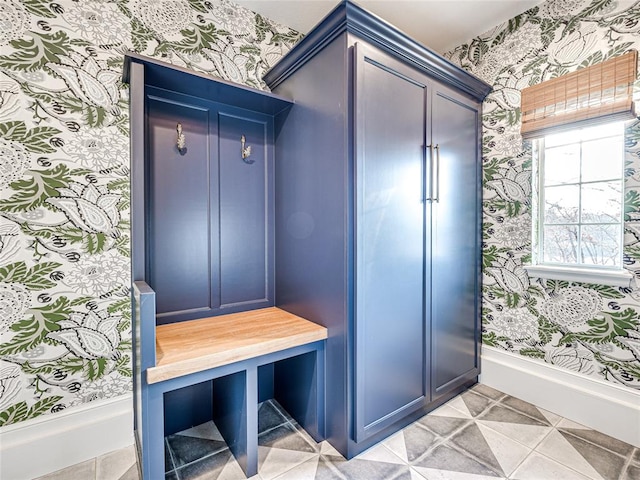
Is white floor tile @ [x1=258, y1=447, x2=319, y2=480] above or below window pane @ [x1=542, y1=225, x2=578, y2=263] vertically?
below

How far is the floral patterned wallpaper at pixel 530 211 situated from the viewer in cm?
165

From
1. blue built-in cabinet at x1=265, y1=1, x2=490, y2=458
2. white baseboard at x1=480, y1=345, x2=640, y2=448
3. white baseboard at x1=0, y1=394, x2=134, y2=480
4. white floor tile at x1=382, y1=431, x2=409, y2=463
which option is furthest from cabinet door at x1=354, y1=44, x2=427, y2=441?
white baseboard at x1=0, y1=394, x2=134, y2=480

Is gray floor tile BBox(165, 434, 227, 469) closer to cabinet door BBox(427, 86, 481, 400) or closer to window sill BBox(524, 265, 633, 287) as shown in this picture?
cabinet door BBox(427, 86, 481, 400)

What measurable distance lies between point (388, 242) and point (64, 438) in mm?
1918

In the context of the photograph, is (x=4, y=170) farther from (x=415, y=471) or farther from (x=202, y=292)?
(x=415, y=471)

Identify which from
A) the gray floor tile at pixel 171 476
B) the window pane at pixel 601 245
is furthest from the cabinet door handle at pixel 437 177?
the gray floor tile at pixel 171 476

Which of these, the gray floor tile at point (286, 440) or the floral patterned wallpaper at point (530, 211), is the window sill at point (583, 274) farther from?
the gray floor tile at point (286, 440)

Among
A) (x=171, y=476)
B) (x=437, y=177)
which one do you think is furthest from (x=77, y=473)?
(x=437, y=177)

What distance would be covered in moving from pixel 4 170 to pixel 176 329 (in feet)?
3.52

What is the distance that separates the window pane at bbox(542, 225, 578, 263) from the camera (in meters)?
1.91

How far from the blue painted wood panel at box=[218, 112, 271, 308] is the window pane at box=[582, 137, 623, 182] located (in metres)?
2.03

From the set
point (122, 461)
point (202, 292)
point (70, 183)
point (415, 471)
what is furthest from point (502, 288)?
point (70, 183)

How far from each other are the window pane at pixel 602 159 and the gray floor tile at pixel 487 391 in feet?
5.04

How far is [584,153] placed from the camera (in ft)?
6.09
